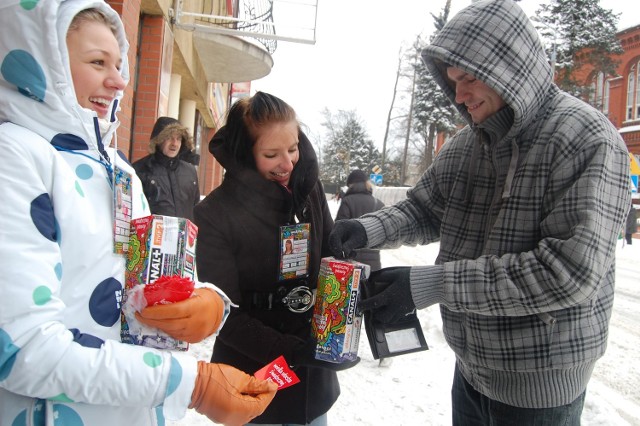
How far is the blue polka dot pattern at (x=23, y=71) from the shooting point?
1.10m

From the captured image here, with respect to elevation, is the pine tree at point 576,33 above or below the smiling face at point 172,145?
above

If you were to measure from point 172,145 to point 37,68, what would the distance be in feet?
12.6

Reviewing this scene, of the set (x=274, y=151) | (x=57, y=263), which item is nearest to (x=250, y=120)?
(x=274, y=151)

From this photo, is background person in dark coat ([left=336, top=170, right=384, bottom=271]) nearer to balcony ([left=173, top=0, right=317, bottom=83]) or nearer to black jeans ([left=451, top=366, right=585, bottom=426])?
balcony ([left=173, top=0, right=317, bottom=83])

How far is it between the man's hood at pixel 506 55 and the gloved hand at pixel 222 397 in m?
1.24

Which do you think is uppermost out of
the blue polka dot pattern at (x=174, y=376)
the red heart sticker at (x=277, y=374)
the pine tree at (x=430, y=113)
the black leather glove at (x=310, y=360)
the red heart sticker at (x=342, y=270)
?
the pine tree at (x=430, y=113)

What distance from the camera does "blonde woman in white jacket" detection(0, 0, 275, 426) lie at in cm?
98

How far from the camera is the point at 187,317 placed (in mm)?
1165

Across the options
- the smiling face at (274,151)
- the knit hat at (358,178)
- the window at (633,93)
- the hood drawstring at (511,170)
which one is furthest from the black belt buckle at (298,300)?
the window at (633,93)

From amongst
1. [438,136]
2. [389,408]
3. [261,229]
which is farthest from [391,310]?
[438,136]

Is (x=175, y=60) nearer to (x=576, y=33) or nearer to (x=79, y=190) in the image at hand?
(x=79, y=190)

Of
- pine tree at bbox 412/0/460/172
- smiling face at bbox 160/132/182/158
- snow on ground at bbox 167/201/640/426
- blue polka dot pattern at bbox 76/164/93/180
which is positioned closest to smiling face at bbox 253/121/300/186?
blue polka dot pattern at bbox 76/164/93/180

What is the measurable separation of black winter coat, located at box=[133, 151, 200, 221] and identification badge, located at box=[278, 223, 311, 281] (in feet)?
10.3

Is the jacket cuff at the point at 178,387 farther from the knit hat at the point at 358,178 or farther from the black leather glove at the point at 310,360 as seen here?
the knit hat at the point at 358,178
